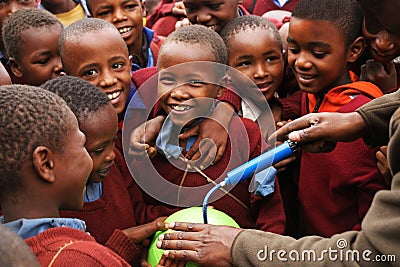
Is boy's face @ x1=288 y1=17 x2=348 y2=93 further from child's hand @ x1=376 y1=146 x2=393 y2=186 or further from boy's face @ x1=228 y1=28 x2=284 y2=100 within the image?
child's hand @ x1=376 y1=146 x2=393 y2=186

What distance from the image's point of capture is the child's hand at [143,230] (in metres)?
2.63

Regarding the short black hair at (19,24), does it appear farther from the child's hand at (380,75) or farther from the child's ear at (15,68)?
the child's hand at (380,75)

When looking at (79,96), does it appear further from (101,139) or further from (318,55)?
(318,55)

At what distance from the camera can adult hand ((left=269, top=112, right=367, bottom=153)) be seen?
2578mm

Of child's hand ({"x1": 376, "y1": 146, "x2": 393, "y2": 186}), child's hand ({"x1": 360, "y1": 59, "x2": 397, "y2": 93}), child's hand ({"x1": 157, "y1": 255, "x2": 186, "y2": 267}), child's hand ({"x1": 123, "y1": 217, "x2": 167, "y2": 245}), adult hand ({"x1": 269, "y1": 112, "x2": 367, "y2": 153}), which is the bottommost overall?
child's hand ({"x1": 123, "y1": 217, "x2": 167, "y2": 245})

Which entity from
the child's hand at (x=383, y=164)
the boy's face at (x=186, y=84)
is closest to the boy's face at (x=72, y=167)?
the boy's face at (x=186, y=84)

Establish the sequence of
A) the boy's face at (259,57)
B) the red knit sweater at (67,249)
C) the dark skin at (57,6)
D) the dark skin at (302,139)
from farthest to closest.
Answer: the dark skin at (57,6) → the boy's face at (259,57) → the dark skin at (302,139) → the red knit sweater at (67,249)

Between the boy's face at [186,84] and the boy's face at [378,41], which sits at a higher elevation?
the boy's face at [378,41]


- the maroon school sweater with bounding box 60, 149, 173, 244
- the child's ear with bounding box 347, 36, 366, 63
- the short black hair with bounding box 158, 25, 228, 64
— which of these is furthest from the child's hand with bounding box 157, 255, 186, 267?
the child's ear with bounding box 347, 36, 366, 63

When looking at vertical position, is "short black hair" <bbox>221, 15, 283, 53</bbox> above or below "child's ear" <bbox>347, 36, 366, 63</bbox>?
below

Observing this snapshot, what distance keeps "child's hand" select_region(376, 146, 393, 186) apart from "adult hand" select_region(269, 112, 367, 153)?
6.1 inches

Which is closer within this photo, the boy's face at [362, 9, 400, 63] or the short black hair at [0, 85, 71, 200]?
the short black hair at [0, 85, 71, 200]

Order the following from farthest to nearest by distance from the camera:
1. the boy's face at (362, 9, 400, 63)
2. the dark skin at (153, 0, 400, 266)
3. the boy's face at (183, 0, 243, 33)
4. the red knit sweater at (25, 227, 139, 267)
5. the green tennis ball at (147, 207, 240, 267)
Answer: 1. the boy's face at (183, 0, 243, 33)
2. the boy's face at (362, 9, 400, 63)
3. the green tennis ball at (147, 207, 240, 267)
4. the dark skin at (153, 0, 400, 266)
5. the red knit sweater at (25, 227, 139, 267)

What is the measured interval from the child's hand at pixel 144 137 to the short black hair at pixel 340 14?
1.02m
